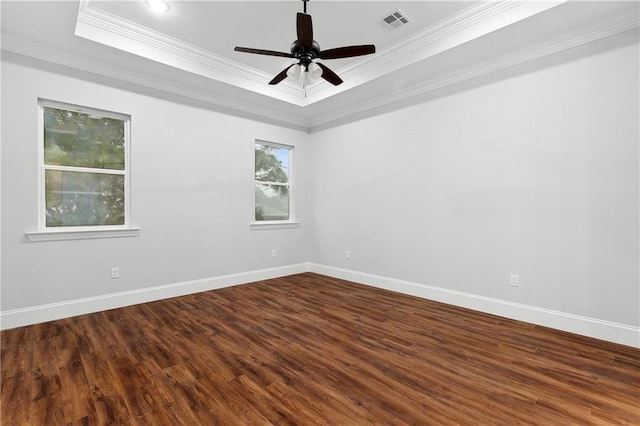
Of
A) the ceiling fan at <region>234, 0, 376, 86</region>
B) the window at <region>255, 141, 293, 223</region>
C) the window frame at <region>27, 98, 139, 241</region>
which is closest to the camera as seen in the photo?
the ceiling fan at <region>234, 0, 376, 86</region>

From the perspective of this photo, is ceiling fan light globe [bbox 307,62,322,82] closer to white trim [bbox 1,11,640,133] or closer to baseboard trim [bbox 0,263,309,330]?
white trim [bbox 1,11,640,133]

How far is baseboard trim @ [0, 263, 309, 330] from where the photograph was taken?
3074 mm

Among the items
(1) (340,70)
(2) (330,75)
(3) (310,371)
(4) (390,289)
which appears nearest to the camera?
(3) (310,371)

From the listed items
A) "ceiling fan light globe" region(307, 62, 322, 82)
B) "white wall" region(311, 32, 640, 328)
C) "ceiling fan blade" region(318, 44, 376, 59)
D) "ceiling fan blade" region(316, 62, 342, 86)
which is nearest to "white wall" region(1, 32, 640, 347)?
"white wall" region(311, 32, 640, 328)

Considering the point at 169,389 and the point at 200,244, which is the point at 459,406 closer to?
the point at 169,389

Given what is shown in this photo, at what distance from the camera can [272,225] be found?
5250mm

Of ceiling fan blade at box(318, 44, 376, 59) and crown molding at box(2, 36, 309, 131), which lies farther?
crown molding at box(2, 36, 309, 131)

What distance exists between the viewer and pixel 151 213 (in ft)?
13.0

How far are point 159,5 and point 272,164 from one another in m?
2.88

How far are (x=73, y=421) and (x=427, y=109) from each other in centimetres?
457

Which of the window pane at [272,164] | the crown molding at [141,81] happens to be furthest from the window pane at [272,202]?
the crown molding at [141,81]

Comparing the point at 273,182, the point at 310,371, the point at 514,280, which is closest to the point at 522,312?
the point at 514,280

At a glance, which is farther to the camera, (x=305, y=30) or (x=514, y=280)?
(x=514, y=280)

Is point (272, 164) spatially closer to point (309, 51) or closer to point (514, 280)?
point (309, 51)
